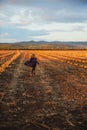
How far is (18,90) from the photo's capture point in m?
17.7

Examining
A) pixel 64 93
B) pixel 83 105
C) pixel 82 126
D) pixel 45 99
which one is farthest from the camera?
pixel 64 93

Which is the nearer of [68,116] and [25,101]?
[68,116]

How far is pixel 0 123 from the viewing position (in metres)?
10.3

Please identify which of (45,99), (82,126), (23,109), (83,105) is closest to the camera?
(82,126)

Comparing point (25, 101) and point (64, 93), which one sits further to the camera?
point (64, 93)

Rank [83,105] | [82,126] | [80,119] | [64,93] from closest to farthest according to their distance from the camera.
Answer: [82,126] → [80,119] → [83,105] → [64,93]

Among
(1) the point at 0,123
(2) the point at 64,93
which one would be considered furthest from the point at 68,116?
(2) the point at 64,93

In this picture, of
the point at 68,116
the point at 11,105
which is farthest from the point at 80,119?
the point at 11,105

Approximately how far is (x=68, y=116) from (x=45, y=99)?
3482 mm

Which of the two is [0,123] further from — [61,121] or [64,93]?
[64,93]

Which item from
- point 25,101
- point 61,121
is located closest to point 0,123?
point 61,121

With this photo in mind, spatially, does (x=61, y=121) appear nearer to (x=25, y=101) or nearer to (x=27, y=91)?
(x=25, y=101)

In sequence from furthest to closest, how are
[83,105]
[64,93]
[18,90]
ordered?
[18,90], [64,93], [83,105]

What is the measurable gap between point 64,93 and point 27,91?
2104 mm
